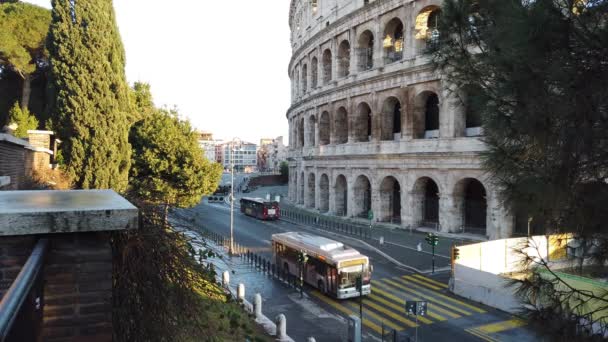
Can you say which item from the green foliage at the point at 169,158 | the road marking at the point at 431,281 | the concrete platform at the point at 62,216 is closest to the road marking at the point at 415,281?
the road marking at the point at 431,281

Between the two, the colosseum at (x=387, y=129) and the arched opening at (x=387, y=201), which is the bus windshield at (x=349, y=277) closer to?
the colosseum at (x=387, y=129)

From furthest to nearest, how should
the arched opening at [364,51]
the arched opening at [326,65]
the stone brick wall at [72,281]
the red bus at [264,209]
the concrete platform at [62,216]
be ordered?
the arched opening at [326,65] → the red bus at [264,209] → the arched opening at [364,51] → the stone brick wall at [72,281] → the concrete platform at [62,216]

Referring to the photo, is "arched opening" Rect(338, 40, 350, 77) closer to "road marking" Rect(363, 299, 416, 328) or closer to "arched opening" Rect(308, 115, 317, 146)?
"arched opening" Rect(308, 115, 317, 146)

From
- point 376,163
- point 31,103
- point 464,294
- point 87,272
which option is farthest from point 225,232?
point 87,272

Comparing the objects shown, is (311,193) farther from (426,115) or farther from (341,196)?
(426,115)

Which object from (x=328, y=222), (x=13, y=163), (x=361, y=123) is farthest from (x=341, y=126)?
(x=13, y=163)

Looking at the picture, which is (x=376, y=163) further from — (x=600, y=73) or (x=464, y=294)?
(x=600, y=73)
